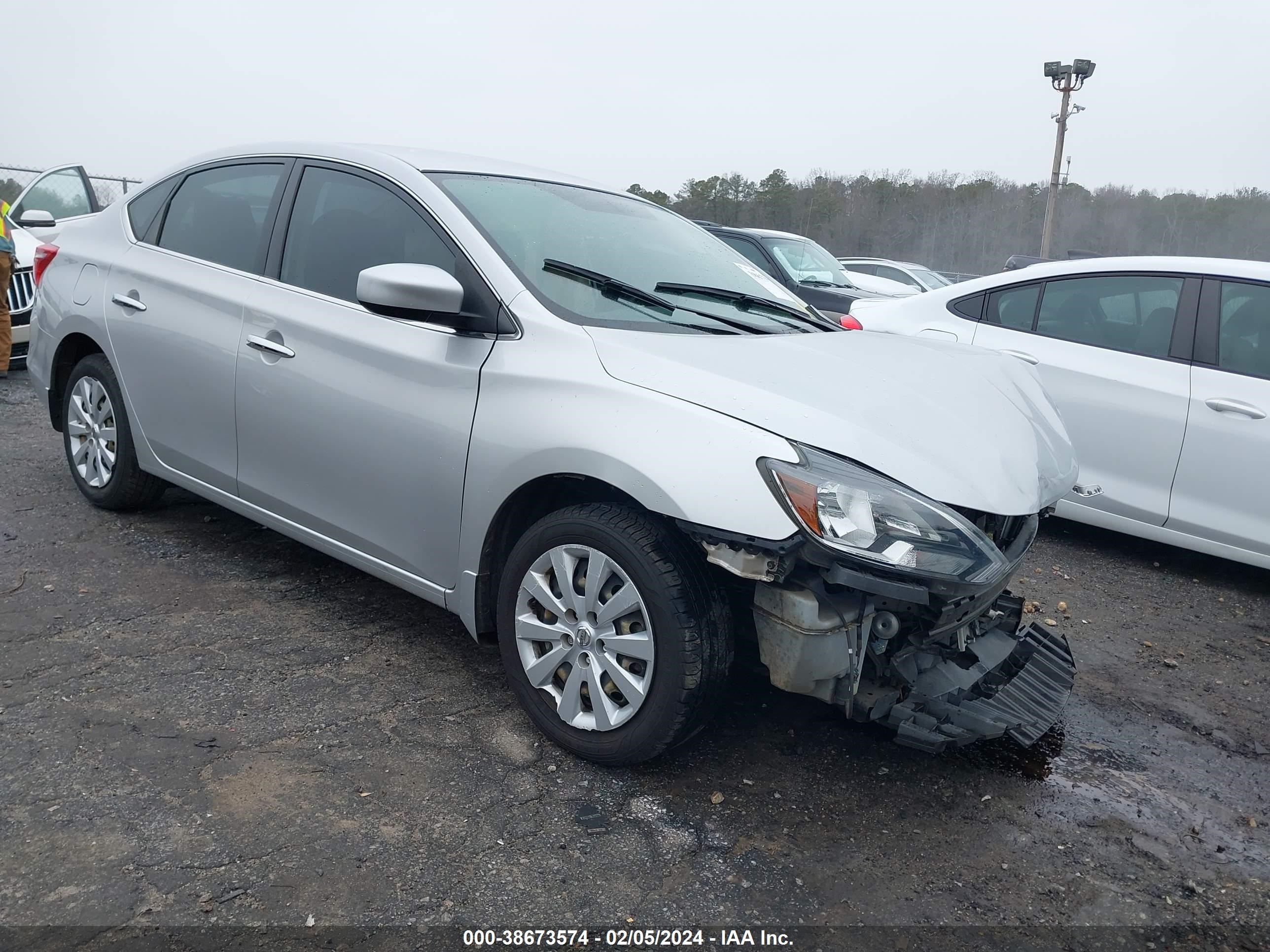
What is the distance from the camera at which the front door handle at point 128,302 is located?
13.2ft

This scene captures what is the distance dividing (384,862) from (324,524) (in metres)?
1.36

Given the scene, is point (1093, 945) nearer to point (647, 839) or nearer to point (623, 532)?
point (647, 839)

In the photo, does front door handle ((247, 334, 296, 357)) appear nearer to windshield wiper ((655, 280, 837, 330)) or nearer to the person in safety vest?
windshield wiper ((655, 280, 837, 330))

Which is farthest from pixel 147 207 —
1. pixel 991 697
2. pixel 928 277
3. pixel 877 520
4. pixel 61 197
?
pixel 928 277

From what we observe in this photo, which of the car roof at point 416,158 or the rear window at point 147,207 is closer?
the car roof at point 416,158

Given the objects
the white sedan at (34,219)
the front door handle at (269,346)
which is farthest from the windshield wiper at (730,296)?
the white sedan at (34,219)

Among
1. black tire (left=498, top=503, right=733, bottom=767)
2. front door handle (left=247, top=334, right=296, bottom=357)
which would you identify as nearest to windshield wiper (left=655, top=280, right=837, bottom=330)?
black tire (left=498, top=503, right=733, bottom=767)

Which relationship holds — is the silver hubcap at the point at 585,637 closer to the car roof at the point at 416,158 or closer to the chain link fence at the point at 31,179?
the car roof at the point at 416,158

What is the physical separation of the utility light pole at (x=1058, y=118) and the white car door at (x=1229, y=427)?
84.2ft

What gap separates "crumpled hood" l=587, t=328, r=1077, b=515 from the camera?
96.3 inches

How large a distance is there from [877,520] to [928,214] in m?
35.8

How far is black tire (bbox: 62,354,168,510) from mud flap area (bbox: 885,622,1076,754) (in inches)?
132

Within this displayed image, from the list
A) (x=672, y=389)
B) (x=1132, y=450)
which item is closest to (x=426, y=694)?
(x=672, y=389)

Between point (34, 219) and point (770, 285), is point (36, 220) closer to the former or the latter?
point (34, 219)
